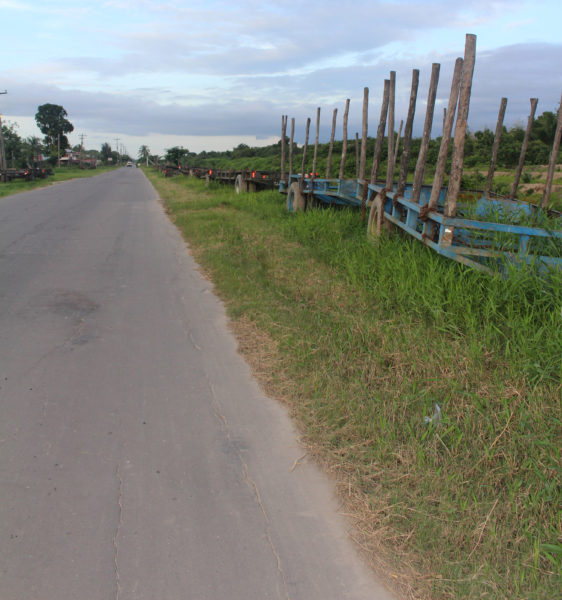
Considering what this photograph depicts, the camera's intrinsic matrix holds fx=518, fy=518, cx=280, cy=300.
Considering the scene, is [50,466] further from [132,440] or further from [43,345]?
[43,345]

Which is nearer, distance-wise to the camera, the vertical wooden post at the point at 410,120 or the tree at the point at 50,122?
the vertical wooden post at the point at 410,120

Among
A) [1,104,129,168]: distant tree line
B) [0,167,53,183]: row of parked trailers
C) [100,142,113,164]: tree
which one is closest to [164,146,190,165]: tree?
[1,104,129,168]: distant tree line

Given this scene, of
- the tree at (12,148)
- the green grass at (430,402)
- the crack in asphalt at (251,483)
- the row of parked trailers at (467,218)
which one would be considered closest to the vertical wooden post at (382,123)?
the row of parked trailers at (467,218)

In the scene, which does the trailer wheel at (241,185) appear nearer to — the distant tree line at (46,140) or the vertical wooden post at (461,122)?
the vertical wooden post at (461,122)

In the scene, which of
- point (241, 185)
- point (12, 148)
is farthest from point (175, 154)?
point (241, 185)

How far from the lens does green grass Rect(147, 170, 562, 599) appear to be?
8.39 feet

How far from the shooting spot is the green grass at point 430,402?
2.56 m

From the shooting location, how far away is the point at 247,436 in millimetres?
3619

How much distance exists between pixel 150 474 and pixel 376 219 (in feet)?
22.4

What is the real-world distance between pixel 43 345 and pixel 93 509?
8.66ft

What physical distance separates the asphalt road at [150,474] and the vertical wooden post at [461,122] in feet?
9.09

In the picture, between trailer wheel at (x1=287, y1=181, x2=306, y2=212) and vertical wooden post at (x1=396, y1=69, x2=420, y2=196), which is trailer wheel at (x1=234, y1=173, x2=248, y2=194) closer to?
trailer wheel at (x1=287, y1=181, x2=306, y2=212)

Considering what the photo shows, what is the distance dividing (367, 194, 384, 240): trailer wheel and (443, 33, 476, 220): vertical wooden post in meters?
2.92

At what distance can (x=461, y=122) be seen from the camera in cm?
558
